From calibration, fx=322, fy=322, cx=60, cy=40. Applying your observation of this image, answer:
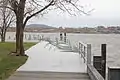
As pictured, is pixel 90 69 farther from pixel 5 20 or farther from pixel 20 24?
pixel 5 20

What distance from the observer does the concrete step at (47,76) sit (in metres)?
11.1

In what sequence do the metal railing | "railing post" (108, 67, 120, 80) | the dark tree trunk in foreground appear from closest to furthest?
"railing post" (108, 67, 120, 80), the metal railing, the dark tree trunk in foreground

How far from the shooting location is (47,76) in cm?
1150

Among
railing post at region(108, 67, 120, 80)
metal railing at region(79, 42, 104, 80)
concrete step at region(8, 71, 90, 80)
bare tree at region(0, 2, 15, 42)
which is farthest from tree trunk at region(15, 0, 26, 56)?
bare tree at region(0, 2, 15, 42)

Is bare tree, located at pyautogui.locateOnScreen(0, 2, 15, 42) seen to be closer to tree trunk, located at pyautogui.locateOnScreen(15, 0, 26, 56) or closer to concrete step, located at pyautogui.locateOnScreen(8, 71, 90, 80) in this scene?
tree trunk, located at pyautogui.locateOnScreen(15, 0, 26, 56)

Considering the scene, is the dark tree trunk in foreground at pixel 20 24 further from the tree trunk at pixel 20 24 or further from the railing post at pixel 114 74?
the railing post at pixel 114 74

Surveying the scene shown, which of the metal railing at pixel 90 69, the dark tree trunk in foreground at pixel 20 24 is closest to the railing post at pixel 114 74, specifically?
the metal railing at pixel 90 69

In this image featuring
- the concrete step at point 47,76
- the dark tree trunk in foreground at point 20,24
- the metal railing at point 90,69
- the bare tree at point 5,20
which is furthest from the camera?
the bare tree at point 5,20

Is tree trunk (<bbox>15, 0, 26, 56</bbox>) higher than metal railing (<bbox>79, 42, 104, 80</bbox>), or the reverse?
tree trunk (<bbox>15, 0, 26, 56</bbox>)

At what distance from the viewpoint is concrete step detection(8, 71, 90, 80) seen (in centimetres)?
1109

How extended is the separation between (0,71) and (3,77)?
1430mm

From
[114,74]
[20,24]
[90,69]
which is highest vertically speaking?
[20,24]

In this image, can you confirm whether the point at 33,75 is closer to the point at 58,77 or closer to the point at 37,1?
the point at 58,77

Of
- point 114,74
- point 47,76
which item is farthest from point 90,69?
point 114,74
